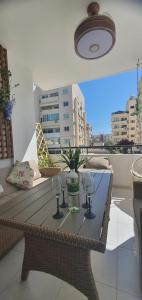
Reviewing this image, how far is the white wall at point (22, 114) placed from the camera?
2779 millimetres

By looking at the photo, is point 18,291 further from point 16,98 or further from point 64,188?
point 16,98

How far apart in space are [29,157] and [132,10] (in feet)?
8.71

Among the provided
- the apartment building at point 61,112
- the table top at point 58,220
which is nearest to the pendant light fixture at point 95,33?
the table top at point 58,220

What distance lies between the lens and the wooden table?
85 centimetres

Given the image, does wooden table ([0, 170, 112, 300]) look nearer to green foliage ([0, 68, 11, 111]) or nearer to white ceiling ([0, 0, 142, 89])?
green foliage ([0, 68, 11, 111])

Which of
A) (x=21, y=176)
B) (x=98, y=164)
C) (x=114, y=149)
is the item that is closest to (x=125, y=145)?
(x=114, y=149)

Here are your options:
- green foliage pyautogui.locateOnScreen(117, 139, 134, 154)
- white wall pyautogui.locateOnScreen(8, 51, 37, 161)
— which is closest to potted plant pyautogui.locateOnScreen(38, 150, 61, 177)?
white wall pyautogui.locateOnScreen(8, 51, 37, 161)

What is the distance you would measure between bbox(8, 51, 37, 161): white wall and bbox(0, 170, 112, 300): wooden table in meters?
1.69

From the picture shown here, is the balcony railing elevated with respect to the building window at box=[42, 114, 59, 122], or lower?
lower

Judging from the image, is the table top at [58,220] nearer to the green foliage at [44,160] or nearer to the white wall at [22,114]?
the white wall at [22,114]

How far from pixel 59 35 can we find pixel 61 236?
7.92 feet

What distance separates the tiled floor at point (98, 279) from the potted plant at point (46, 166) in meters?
1.47

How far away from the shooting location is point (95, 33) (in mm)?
1606

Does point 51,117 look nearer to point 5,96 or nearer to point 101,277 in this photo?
point 5,96
